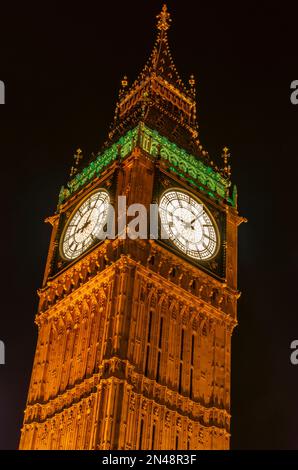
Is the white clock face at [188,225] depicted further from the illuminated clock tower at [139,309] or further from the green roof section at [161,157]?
the green roof section at [161,157]

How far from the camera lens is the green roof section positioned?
6397 centimetres

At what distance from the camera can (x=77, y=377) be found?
56781mm

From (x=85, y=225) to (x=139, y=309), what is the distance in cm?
779

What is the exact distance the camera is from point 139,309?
5688cm

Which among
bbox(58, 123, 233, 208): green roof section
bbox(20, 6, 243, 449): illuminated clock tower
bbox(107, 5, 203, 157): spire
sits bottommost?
bbox(20, 6, 243, 449): illuminated clock tower

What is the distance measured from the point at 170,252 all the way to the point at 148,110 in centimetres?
1343

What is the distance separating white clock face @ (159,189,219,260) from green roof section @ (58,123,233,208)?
190cm

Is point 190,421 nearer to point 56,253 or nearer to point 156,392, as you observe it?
point 156,392

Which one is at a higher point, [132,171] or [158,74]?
[158,74]

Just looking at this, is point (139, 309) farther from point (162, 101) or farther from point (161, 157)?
point (162, 101)

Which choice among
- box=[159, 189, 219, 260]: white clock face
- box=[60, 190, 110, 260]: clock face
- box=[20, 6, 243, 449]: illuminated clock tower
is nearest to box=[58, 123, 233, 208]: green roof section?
box=[20, 6, 243, 449]: illuminated clock tower

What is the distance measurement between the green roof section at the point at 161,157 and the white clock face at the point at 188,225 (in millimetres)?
1902

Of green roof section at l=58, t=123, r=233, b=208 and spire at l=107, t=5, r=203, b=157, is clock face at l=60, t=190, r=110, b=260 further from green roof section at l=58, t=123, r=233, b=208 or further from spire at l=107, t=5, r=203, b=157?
spire at l=107, t=5, r=203, b=157
